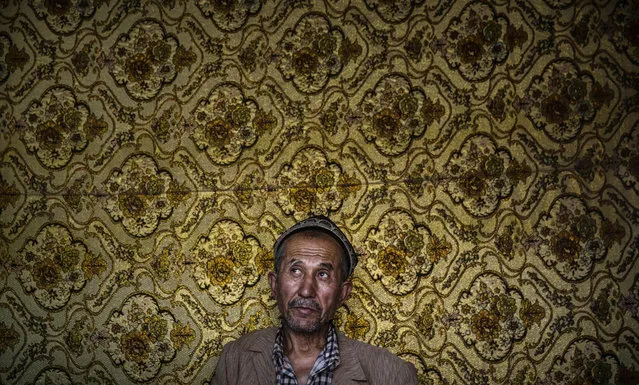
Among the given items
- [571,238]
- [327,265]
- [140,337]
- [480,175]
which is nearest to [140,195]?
Answer: [140,337]

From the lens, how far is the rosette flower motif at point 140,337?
217 centimetres

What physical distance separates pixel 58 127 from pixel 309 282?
1.41m

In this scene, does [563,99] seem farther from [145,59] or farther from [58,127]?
[58,127]

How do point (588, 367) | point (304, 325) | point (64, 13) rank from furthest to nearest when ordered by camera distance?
point (64, 13), point (588, 367), point (304, 325)

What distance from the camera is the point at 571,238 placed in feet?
6.93

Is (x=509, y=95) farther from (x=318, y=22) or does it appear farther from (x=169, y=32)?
(x=169, y=32)

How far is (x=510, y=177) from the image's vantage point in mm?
2162

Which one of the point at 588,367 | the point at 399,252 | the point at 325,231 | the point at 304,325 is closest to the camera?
the point at 304,325

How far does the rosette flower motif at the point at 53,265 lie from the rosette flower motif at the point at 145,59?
0.71 metres

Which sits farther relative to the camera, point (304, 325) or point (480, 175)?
point (480, 175)


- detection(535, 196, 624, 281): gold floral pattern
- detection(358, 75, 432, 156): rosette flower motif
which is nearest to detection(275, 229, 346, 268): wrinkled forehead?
detection(358, 75, 432, 156): rosette flower motif

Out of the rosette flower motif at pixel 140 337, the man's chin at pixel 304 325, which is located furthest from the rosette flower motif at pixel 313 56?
the rosette flower motif at pixel 140 337

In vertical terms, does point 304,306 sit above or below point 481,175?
below

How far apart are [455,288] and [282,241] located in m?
0.77
